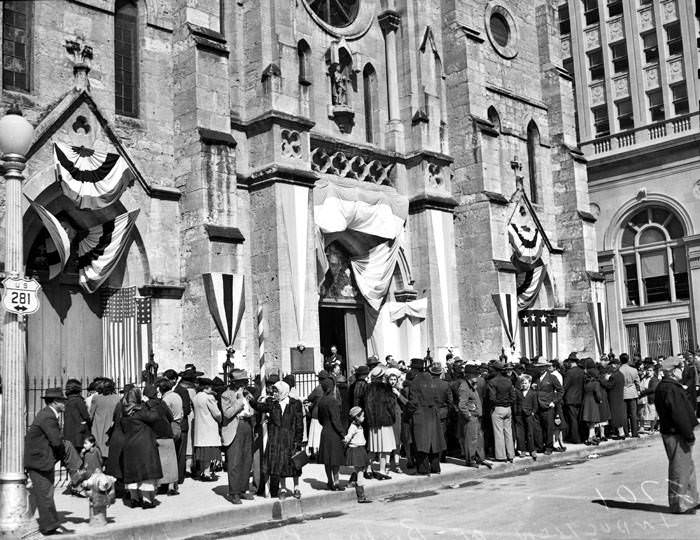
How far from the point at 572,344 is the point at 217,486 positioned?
19.0 metres

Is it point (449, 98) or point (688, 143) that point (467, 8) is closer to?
point (449, 98)

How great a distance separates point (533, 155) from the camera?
30828 mm

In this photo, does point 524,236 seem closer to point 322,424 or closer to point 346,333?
point 346,333

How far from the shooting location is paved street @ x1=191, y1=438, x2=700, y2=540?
9578 millimetres

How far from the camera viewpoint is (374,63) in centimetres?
2506

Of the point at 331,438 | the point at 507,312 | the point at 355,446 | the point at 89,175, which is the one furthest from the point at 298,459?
the point at 507,312

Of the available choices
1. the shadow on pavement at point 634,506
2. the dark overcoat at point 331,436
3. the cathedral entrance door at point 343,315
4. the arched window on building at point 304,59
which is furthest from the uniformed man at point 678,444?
the arched window on building at point 304,59

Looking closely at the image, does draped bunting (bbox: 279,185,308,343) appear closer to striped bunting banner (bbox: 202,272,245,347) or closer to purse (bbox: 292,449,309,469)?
striped bunting banner (bbox: 202,272,245,347)

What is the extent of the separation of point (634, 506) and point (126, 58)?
1464cm

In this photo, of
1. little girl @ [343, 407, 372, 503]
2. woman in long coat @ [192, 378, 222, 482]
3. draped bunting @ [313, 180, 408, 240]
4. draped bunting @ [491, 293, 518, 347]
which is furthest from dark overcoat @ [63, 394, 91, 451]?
draped bunting @ [491, 293, 518, 347]

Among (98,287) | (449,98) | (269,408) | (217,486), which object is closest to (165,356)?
(98,287)

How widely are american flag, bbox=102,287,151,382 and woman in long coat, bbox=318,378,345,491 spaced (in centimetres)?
644

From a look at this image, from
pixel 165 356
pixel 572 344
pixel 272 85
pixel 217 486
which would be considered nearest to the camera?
pixel 217 486

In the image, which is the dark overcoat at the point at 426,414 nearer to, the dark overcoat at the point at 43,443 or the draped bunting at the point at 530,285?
the dark overcoat at the point at 43,443
